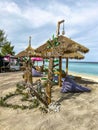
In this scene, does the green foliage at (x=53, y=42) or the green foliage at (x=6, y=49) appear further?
the green foliage at (x=6, y=49)

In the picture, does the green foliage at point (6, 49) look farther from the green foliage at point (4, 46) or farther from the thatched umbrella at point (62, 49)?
the thatched umbrella at point (62, 49)

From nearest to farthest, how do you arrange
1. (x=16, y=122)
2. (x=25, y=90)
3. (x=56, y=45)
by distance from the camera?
(x=16, y=122)
(x=56, y=45)
(x=25, y=90)

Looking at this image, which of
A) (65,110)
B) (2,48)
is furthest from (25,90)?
(2,48)

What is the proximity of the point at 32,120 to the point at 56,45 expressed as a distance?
433cm

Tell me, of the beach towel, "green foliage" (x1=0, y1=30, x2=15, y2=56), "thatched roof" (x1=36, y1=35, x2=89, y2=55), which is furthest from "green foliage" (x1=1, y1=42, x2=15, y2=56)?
the beach towel

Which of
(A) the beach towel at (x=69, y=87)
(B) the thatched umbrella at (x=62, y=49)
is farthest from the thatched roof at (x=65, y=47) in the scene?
(A) the beach towel at (x=69, y=87)

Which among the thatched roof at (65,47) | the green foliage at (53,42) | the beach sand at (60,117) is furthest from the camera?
the thatched roof at (65,47)

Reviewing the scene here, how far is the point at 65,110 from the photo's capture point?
10555mm

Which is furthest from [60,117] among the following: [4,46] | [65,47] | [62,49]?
[4,46]

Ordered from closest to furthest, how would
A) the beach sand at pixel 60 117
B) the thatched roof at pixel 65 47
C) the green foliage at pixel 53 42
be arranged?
1. the beach sand at pixel 60 117
2. the green foliage at pixel 53 42
3. the thatched roof at pixel 65 47

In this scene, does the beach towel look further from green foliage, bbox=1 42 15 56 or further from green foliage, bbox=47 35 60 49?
green foliage, bbox=1 42 15 56

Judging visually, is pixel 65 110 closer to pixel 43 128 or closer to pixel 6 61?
pixel 43 128

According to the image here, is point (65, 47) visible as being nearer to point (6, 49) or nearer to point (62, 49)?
point (62, 49)

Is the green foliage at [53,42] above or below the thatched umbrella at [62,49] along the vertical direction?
above
